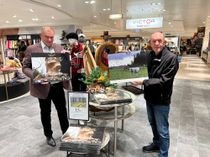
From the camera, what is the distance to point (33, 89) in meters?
2.44

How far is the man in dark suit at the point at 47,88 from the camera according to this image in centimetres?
234

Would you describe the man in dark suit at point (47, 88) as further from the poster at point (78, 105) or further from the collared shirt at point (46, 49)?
the poster at point (78, 105)

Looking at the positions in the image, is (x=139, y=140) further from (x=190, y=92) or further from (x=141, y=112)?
Answer: (x=190, y=92)

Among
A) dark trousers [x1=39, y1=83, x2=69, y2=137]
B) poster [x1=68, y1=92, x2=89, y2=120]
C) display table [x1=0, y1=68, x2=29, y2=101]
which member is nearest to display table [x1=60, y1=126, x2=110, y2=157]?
poster [x1=68, y1=92, x2=89, y2=120]

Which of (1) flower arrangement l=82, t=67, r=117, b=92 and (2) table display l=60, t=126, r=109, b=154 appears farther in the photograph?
(1) flower arrangement l=82, t=67, r=117, b=92

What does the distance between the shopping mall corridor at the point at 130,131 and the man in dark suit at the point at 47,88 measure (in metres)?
0.36

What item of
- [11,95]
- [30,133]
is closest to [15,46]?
[11,95]

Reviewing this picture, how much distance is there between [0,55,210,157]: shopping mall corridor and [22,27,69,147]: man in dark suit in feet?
1.18

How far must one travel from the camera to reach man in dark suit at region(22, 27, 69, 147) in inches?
92.2

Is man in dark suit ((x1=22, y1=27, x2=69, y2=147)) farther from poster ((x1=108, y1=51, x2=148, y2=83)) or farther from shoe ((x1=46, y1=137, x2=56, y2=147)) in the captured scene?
poster ((x1=108, y1=51, x2=148, y2=83))

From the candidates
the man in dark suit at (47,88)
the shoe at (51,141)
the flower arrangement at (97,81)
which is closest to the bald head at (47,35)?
the man in dark suit at (47,88)

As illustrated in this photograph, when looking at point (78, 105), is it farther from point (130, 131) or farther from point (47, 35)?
point (130, 131)

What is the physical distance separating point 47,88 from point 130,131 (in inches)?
60.7

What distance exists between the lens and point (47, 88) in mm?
2430
